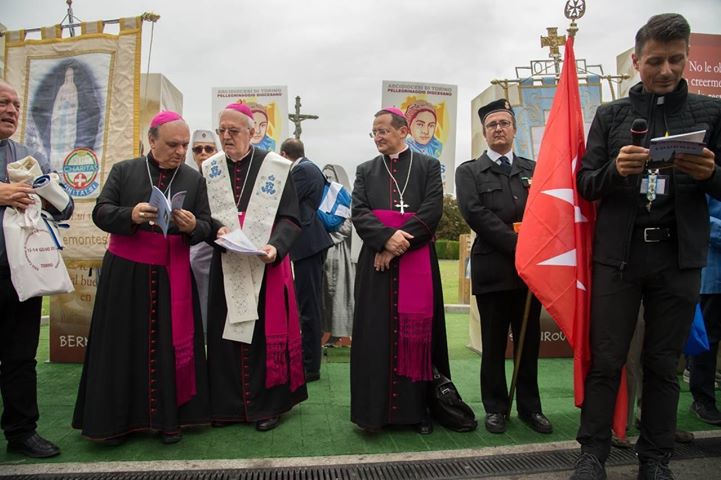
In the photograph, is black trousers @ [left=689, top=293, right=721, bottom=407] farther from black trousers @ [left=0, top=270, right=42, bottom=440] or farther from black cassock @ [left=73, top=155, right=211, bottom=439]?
black trousers @ [left=0, top=270, right=42, bottom=440]

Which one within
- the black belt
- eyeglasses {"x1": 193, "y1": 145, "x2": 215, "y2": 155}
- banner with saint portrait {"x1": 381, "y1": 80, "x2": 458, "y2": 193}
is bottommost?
the black belt

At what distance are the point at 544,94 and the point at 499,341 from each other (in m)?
3.07

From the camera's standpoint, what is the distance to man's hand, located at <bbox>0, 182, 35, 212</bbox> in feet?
9.30

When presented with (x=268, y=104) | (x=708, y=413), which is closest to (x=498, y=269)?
(x=708, y=413)

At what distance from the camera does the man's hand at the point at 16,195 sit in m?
2.84

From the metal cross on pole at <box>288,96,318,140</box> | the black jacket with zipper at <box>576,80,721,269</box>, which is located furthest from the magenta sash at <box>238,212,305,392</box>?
the metal cross on pole at <box>288,96,318,140</box>

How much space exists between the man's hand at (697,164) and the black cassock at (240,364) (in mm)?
2324

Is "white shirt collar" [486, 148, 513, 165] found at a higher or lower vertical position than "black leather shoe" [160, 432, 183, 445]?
higher

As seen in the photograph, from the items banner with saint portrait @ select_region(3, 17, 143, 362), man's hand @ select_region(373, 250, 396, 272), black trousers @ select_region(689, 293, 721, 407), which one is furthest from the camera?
banner with saint portrait @ select_region(3, 17, 143, 362)

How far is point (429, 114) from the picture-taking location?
6.91m

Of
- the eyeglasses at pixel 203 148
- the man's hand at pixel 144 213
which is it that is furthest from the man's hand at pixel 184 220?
the eyeglasses at pixel 203 148

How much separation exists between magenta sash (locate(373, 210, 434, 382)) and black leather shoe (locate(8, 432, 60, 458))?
82.6 inches

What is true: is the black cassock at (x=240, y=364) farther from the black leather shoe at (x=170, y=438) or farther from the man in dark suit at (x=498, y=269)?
the man in dark suit at (x=498, y=269)

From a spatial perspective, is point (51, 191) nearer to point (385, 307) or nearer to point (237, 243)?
point (237, 243)
